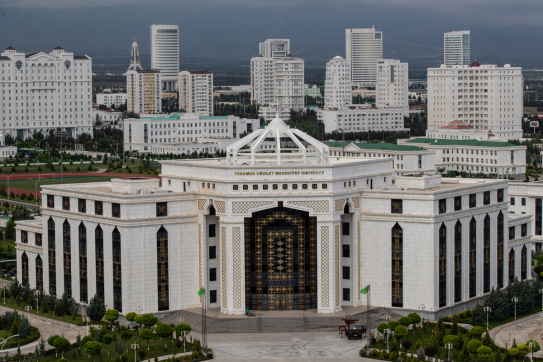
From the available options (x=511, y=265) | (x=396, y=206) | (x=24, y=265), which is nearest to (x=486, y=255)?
(x=511, y=265)

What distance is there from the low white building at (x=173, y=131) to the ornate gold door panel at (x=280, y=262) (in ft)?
356

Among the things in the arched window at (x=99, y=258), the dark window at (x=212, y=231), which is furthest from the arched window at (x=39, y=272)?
the dark window at (x=212, y=231)

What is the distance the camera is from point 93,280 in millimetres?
64062

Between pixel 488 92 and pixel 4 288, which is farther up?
pixel 488 92

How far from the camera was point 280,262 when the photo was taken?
62.7m

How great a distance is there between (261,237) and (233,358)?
396 inches

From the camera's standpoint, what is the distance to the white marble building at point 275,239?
202ft

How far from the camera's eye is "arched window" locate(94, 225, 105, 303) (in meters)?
63.2

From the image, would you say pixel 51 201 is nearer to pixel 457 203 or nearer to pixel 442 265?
pixel 442 265

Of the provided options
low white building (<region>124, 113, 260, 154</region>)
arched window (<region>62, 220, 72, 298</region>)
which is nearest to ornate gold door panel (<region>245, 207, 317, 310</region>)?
arched window (<region>62, 220, 72, 298</region>)

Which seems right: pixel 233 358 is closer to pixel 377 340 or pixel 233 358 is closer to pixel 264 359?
pixel 264 359

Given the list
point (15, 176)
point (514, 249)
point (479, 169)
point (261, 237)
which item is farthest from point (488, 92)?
point (261, 237)

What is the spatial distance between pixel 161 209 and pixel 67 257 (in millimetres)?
8160

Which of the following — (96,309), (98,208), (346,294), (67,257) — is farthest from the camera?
(67,257)
